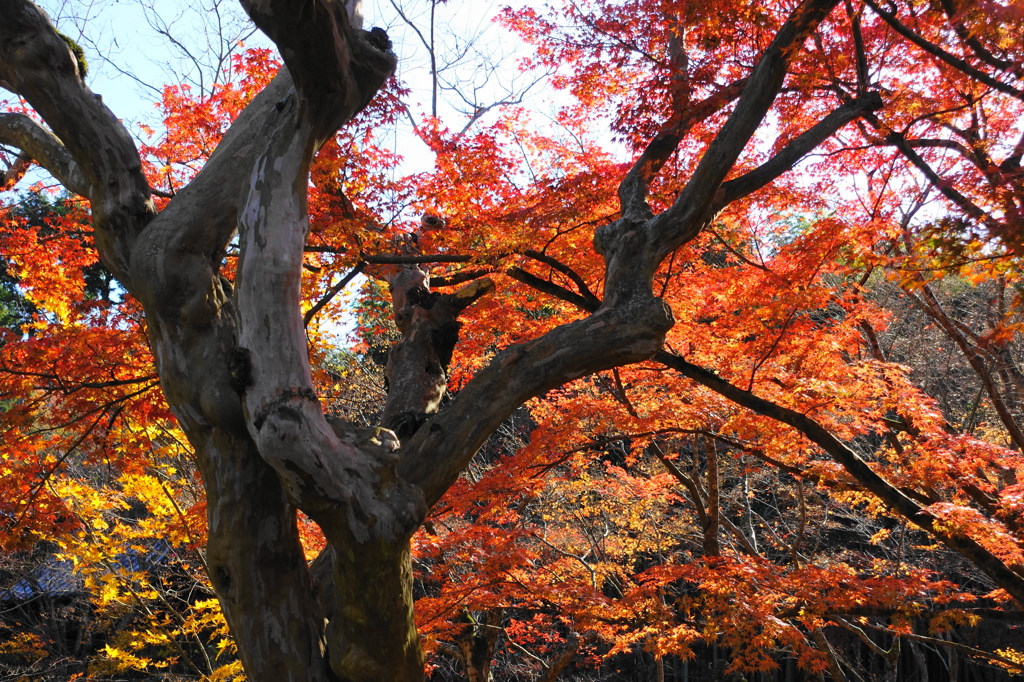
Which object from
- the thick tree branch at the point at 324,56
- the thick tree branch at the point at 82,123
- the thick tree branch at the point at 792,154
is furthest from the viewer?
the thick tree branch at the point at 792,154

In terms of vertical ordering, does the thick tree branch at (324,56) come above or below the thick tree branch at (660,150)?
below

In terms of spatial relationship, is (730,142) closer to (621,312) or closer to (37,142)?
(621,312)

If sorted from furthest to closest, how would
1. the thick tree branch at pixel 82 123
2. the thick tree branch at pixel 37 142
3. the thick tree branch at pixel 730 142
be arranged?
the thick tree branch at pixel 37 142, the thick tree branch at pixel 730 142, the thick tree branch at pixel 82 123

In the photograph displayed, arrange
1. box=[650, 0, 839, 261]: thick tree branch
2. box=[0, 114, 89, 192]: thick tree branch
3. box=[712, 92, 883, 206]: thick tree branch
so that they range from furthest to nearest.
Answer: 1. box=[712, 92, 883, 206]: thick tree branch
2. box=[0, 114, 89, 192]: thick tree branch
3. box=[650, 0, 839, 261]: thick tree branch

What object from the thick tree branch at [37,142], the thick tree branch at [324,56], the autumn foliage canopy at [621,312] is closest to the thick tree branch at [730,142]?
the autumn foliage canopy at [621,312]

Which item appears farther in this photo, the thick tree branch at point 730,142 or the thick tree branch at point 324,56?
the thick tree branch at point 730,142

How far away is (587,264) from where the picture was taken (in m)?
5.96

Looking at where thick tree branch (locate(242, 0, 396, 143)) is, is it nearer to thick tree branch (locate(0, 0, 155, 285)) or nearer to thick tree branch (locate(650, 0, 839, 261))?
thick tree branch (locate(0, 0, 155, 285))

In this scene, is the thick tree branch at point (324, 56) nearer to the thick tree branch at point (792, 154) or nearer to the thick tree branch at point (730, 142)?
the thick tree branch at point (730, 142)

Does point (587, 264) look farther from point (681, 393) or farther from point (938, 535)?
point (938, 535)

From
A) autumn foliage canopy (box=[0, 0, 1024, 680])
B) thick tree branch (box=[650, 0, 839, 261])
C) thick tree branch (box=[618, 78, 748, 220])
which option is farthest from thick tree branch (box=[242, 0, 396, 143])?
thick tree branch (box=[650, 0, 839, 261])

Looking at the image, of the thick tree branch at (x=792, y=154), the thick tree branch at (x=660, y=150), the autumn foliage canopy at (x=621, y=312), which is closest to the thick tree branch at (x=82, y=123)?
the autumn foliage canopy at (x=621, y=312)

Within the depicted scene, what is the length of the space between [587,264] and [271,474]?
3.54 metres

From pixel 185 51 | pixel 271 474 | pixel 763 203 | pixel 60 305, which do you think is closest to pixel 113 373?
pixel 60 305
